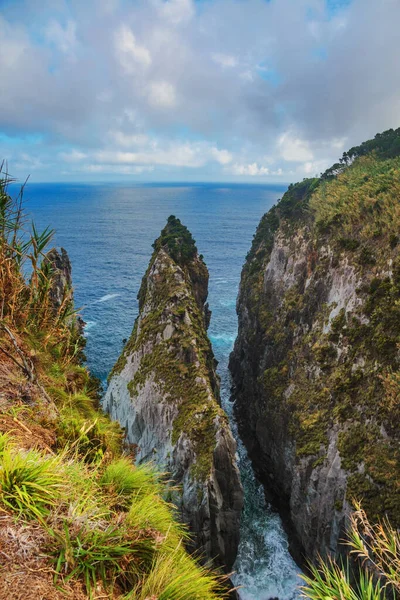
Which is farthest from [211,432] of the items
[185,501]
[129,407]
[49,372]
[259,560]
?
[49,372]

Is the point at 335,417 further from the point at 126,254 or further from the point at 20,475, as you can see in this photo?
the point at 126,254

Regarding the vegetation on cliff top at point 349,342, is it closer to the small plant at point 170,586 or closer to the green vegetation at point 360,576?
the green vegetation at point 360,576

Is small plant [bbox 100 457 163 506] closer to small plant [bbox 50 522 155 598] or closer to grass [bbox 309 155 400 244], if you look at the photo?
small plant [bbox 50 522 155 598]

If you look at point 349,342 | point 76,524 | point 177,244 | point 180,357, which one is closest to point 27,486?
point 76,524

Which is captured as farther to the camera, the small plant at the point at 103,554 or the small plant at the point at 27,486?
the small plant at the point at 27,486

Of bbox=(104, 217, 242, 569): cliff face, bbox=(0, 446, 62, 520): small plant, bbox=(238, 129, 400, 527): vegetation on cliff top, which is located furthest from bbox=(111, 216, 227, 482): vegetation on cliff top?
bbox=(0, 446, 62, 520): small plant

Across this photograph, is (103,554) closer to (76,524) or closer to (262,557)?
(76,524)

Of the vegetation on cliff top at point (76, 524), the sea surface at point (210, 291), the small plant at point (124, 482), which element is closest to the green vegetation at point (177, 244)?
the sea surface at point (210, 291)
